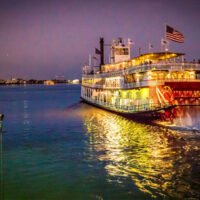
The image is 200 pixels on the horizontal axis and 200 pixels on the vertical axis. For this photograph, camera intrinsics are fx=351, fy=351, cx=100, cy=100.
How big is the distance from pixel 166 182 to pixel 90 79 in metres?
56.5

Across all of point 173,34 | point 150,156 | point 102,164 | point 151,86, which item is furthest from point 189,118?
point 102,164

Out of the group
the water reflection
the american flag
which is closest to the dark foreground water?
the water reflection

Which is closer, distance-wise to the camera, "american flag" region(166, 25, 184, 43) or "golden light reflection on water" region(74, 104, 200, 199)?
"golden light reflection on water" region(74, 104, 200, 199)

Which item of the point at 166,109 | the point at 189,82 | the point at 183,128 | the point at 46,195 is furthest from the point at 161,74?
the point at 46,195

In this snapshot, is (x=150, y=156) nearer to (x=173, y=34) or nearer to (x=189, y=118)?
(x=189, y=118)

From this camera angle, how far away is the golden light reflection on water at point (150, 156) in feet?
60.8

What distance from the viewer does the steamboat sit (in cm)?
4169

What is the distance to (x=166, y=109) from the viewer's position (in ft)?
127

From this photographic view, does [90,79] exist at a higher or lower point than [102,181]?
higher

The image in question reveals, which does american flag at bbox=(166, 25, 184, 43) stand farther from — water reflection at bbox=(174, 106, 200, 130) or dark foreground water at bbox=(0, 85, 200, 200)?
dark foreground water at bbox=(0, 85, 200, 200)

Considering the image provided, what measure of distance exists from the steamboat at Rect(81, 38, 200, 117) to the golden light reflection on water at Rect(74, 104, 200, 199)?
4189 mm

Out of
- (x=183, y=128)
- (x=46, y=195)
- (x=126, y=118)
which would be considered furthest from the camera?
(x=126, y=118)

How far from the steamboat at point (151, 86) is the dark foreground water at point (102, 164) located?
18.4 feet

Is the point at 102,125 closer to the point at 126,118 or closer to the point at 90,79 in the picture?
the point at 126,118
